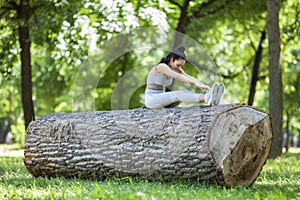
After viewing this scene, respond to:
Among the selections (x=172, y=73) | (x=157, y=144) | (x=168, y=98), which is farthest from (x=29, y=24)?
(x=157, y=144)

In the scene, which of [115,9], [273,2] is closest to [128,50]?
[115,9]

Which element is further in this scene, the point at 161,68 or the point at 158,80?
the point at 158,80

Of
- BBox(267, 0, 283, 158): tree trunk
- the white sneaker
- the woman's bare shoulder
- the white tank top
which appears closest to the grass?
the white sneaker

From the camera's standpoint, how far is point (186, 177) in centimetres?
696

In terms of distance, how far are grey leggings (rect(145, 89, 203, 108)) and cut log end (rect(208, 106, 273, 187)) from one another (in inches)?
32.6

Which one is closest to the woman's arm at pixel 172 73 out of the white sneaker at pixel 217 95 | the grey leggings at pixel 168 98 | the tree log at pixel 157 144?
the grey leggings at pixel 168 98

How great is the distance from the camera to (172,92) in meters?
7.82

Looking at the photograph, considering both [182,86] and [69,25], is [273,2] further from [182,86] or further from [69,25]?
[69,25]

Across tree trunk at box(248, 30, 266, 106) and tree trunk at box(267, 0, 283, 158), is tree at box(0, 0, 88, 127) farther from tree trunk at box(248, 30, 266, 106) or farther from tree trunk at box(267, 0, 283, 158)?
tree trunk at box(248, 30, 266, 106)

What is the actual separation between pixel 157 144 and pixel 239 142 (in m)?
1.15

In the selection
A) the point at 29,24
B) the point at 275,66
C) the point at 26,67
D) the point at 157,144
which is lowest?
the point at 157,144

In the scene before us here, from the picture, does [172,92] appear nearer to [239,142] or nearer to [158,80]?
[158,80]

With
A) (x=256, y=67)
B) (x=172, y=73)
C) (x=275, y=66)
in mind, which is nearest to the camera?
(x=172, y=73)

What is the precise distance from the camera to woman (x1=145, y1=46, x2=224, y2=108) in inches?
288
